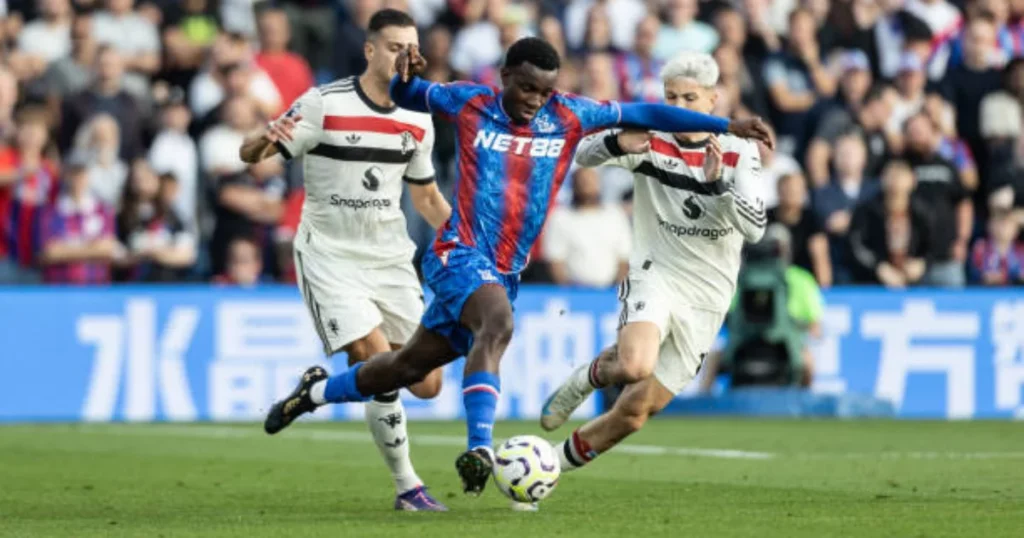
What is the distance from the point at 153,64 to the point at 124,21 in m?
0.54

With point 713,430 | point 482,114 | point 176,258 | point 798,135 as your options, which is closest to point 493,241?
point 482,114

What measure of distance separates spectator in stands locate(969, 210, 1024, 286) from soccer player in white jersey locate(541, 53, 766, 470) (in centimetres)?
1029

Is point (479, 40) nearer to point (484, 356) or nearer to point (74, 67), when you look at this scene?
A: point (74, 67)

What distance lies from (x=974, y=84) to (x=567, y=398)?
41.0ft

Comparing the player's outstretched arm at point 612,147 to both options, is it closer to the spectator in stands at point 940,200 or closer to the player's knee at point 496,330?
the player's knee at point 496,330

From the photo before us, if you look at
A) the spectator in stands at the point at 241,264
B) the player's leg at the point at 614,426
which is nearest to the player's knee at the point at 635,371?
the player's leg at the point at 614,426

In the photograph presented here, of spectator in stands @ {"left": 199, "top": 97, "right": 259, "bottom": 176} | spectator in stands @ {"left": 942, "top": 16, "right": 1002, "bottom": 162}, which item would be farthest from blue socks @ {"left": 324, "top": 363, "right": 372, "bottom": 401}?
→ spectator in stands @ {"left": 942, "top": 16, "right": 1002, "bottom": 162}

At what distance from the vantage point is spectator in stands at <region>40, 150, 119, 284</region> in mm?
19578

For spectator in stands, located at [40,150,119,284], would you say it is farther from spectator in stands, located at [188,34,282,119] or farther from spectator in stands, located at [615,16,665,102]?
spectator in stands, located at [615,16,665,102]

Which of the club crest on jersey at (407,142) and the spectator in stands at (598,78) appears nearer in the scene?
the club crest on jersey at (407,142)

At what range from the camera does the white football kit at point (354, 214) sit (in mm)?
11859

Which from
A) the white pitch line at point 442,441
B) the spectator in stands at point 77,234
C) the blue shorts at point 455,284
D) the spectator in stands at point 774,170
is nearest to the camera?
the blue shorts at point 455,284

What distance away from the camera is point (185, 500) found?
11914mm

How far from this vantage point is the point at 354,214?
39.2ft
